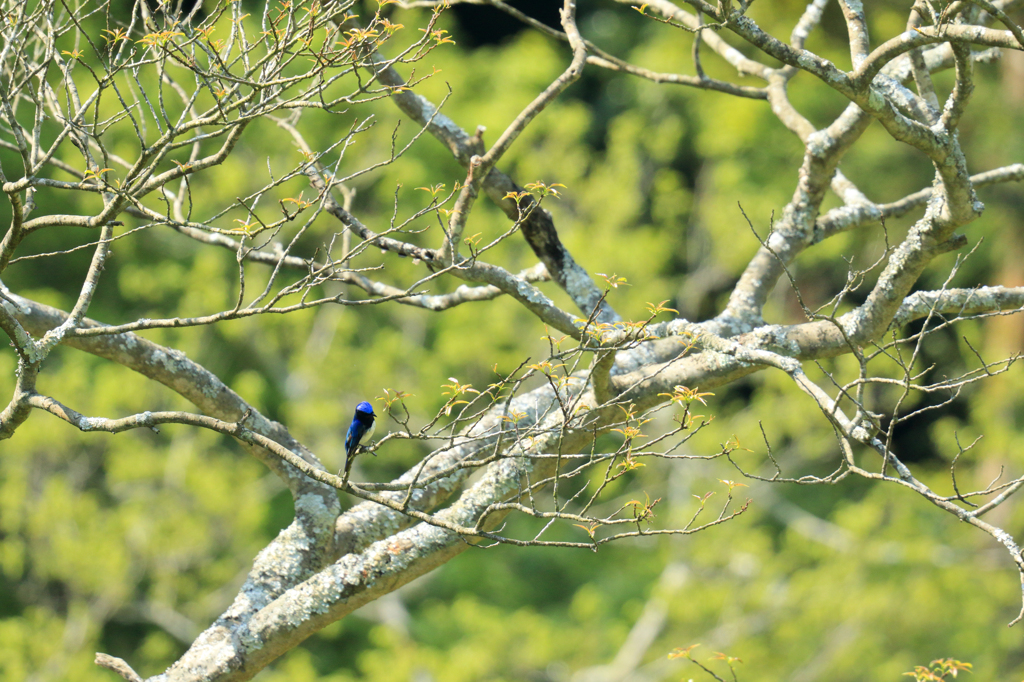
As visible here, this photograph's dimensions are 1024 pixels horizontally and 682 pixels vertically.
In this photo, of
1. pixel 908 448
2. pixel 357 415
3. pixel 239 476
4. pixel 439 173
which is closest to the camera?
pixel 357 415

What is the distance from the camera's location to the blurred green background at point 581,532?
30.5 ft

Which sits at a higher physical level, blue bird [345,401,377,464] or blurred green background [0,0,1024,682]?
blurred green background [0,0,1024,682]

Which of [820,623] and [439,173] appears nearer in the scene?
[820,623]

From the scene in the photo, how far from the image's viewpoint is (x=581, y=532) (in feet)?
37.3

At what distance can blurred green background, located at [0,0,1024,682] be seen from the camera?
928 centimetres

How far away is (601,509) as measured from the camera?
1027cm

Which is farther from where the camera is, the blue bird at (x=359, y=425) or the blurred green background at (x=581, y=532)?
the blurred green background at (x=581, y=532)

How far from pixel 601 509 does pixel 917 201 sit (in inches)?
277

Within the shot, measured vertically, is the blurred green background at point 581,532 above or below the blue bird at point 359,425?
above

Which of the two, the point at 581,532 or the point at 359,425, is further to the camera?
the point at 581,532

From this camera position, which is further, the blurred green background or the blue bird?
the blurred green background

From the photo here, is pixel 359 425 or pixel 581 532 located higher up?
pixel 581 532

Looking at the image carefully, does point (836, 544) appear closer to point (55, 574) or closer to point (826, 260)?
point (826, 260)

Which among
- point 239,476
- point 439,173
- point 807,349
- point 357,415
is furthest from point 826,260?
point 357,415
